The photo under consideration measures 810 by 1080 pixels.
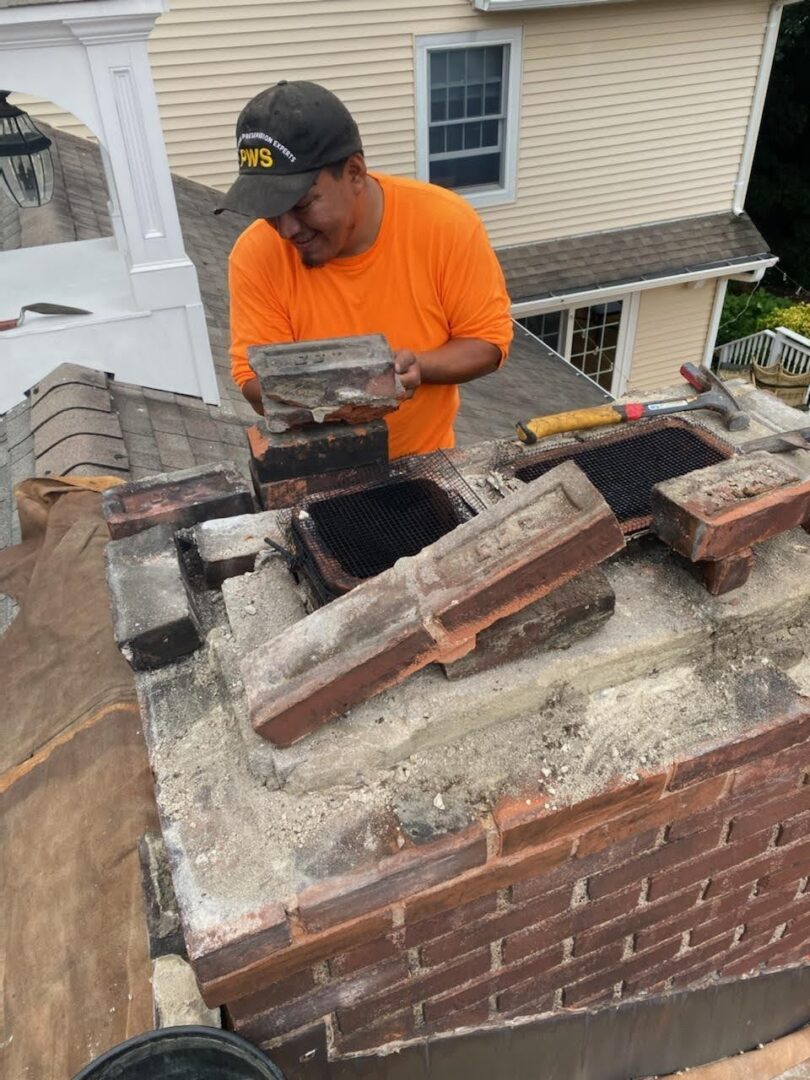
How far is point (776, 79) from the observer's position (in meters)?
19.0

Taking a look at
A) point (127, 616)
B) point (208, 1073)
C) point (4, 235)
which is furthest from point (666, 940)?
point (4, 235)

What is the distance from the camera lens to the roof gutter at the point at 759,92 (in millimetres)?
10352

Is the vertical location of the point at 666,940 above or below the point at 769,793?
below

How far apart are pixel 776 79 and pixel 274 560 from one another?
2255 centimetres

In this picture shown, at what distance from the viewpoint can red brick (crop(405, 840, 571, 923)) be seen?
4.83ft

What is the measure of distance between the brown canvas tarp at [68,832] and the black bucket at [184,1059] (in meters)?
0.34

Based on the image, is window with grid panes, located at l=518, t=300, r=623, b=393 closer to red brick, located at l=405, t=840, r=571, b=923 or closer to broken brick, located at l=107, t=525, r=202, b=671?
broken brick, located at l=107, t=525, r=202, b=671

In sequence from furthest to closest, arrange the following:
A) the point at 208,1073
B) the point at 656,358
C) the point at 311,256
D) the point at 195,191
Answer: the point at 656,358, the point at 195,191, the point at 311,256, the point at 208,1073

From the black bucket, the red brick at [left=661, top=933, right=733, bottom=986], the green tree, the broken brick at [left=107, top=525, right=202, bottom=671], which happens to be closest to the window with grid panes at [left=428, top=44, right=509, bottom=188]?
the broken brick at [left=107, top=525, right=202, bottom=671]

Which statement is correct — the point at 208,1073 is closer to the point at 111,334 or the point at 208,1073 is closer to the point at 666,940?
the point at 666,940

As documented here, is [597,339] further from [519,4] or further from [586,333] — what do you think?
[519,4]

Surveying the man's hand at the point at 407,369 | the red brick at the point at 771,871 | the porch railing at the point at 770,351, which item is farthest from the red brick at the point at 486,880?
the porch railing at the point at 770,351

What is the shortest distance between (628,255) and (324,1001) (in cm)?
1118

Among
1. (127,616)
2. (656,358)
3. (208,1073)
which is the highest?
(127,616)
